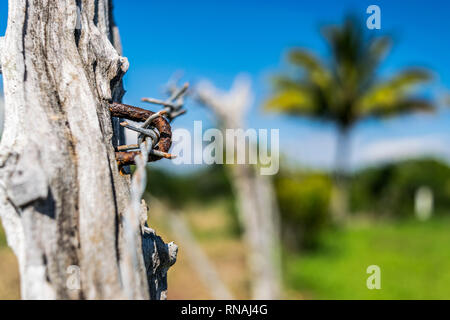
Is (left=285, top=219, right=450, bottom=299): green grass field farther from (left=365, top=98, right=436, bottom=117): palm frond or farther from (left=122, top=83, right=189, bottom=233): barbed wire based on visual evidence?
(left=122, top=83, right=189, bottom=233): barbed wire

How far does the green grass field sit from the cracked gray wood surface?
22.4 ft

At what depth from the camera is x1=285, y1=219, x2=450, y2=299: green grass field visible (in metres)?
7.20

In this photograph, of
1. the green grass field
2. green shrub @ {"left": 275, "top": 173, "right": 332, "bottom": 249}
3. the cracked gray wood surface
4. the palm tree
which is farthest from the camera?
the palm tree

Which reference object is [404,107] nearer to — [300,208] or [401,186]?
[401,186]

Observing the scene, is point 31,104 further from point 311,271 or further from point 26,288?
point 311,271

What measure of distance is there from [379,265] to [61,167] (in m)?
9.32

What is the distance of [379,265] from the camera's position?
29.5ft

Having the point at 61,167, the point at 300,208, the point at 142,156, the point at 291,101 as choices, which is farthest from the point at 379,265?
the point at 61,167

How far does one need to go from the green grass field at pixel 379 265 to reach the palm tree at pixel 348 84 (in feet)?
14.9

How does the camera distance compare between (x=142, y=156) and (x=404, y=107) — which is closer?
(x=142, y=156)

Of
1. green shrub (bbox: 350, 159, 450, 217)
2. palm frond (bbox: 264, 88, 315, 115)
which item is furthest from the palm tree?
green shrub (bbox: 350, 159, 450, 217)

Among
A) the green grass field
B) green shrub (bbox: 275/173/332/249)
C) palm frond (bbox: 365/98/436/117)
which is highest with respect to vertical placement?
palm frond (bbox: 365/98/436/117)
